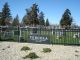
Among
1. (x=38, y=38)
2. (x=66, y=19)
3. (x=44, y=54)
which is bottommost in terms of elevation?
(x=44, y=54)

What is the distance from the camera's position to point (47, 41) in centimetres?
1842

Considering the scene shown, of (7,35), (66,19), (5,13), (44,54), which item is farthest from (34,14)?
(44,54)

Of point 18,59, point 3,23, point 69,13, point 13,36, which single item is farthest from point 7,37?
point 69,13

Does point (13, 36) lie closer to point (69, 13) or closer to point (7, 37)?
point (7, 37)

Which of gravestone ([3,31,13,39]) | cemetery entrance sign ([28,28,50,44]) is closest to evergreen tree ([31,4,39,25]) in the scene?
gravestone ([3,31,13,39])

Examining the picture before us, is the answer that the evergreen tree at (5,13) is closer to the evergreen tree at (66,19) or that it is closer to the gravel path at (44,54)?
the evergreen tree at (66,19)

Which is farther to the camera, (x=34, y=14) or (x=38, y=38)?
(x=34, y=14)

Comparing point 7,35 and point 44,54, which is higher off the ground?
point 7,35

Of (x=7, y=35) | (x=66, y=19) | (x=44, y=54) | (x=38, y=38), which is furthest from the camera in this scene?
(x=66, y=19)

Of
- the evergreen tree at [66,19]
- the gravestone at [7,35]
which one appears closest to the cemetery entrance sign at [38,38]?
the gravestone at [7,35]

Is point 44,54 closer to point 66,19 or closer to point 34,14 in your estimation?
point 34,14

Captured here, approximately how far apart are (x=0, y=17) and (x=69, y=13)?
27341 millimetres

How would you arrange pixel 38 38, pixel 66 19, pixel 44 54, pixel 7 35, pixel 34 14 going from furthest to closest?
1. pixel 66 19
2. pixel 34 14
3. pixel 7 35
4. pixel 38 38
5. pixel 44 54

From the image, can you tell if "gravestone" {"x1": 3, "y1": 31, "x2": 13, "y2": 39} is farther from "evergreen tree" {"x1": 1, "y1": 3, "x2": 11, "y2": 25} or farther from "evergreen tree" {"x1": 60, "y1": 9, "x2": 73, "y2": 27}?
"evergreen tree" {"x1": 60, "y1": 9, "x2": 73, "y2": 27}
